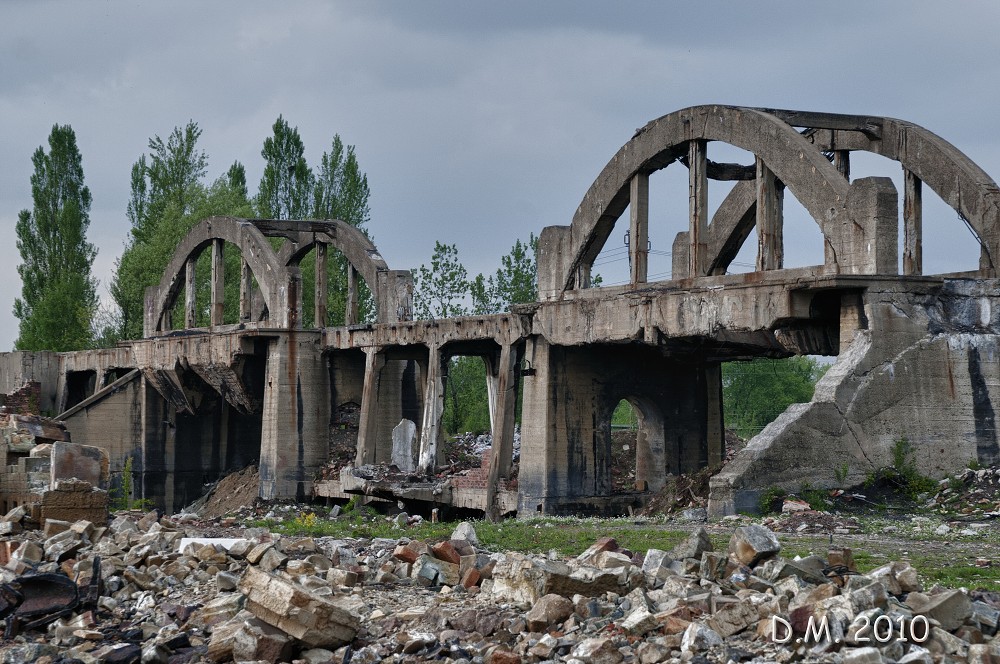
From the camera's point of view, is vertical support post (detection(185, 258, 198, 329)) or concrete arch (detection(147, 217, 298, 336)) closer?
concrete arch (detection(147, 217, 298, 336))

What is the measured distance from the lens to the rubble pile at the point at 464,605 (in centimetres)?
930

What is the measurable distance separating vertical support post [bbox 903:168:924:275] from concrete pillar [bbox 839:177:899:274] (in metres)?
3.77

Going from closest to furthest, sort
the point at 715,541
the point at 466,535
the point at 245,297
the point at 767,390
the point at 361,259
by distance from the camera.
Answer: the point at 715,541
the point at 466,535
the point at 361,259
the point at 245,297
the point at 767,390

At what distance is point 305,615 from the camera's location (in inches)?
428

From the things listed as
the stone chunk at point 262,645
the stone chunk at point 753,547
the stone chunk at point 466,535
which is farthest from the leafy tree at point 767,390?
the stone chunk at point 262,645

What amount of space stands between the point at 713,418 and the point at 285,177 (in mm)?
→ 30959

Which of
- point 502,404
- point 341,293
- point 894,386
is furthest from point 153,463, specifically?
point 894,386

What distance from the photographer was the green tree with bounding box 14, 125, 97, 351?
54688 millimetres

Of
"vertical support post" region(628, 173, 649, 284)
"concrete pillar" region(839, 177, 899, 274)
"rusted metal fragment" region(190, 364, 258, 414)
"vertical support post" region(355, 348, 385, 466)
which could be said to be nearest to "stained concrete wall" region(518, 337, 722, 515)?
"vertical support post" region(628, 173, 649, 284)

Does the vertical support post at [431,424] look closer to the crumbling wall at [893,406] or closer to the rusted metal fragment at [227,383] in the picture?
the rusted metal fragment at [227,383]

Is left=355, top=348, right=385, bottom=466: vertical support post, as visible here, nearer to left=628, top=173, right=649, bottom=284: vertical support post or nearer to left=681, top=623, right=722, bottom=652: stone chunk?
left=628, top=173, right=649, bottom=284: vertical support post

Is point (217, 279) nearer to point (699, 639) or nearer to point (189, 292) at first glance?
point (189, 292)

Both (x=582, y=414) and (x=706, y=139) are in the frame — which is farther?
(x=582, y=414)

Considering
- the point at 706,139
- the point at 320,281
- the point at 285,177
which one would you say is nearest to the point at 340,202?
the point at 285,177
